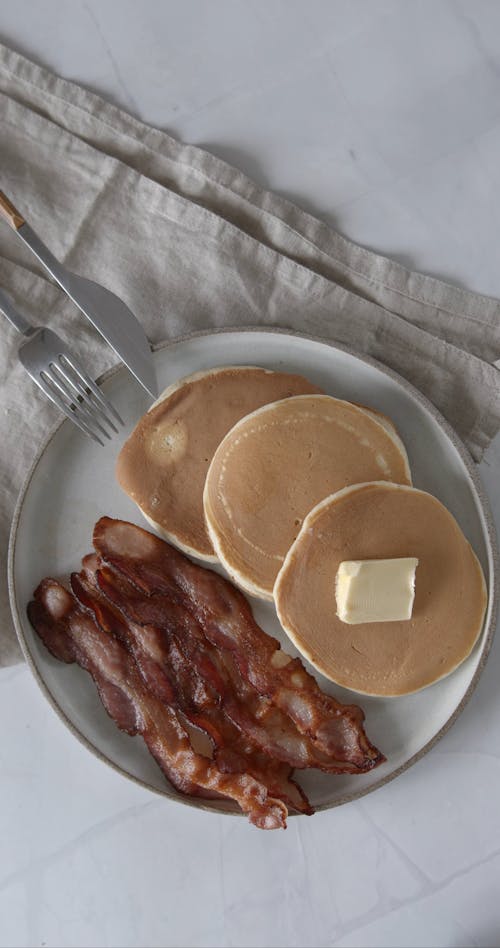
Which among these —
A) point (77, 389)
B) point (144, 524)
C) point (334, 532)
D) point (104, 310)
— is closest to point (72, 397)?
point (77, 389)

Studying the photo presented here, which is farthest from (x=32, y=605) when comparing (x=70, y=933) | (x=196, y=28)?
(x=196, y=28)

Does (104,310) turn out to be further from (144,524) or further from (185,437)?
(144,524)

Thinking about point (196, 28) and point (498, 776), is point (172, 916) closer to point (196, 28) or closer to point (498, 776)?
point (498, 776)

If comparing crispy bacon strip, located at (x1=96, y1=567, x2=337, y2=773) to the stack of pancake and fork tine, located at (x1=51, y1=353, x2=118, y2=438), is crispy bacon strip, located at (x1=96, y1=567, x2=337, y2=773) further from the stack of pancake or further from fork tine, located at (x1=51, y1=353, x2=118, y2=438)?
fork tine, located at (x1=51, y1=353, x2=118, y2=438)

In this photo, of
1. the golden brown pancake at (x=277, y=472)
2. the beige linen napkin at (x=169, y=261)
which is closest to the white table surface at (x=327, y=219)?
the beige linen napkin at (x=169, y=261)

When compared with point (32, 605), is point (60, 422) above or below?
above

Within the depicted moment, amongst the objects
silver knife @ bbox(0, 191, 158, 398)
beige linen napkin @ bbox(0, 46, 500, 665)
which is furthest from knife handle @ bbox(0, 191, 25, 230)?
beige linen napkin @ bbox(0, 46, 500, 665)

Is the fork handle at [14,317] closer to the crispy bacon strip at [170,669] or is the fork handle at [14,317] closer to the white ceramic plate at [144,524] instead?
the white ceramic plate at [144,524]
